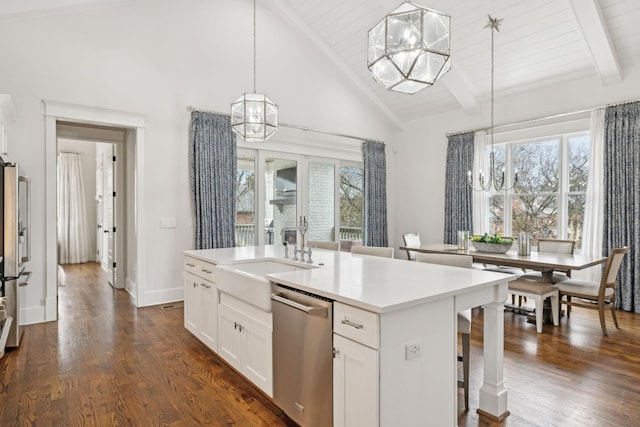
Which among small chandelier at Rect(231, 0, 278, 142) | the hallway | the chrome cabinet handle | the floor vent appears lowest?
the hallway

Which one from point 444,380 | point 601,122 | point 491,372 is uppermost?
point 601,122

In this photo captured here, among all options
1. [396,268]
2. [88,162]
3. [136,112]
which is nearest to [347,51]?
[136,112]

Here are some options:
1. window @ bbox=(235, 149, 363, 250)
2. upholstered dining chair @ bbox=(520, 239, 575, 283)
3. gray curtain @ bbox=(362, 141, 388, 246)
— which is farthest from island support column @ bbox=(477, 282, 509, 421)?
gray curtain @ bbox=(362, 141, 388, 246)

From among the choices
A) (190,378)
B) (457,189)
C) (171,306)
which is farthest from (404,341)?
(457,189)

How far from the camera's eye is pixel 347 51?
6.65m

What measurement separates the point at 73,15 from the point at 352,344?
510 centimetres

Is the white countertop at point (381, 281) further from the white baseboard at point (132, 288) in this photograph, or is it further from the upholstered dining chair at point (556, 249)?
the upholstered dining chair at point (556, 249)

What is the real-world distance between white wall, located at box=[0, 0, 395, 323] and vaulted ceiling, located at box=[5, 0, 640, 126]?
0.99 feet

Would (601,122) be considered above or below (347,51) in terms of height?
below

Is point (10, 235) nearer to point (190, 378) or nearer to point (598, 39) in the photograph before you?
point (190, 378)

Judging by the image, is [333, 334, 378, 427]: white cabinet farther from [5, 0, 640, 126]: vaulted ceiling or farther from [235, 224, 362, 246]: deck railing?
[5, 0, 640, 126]: vaulted ceiling

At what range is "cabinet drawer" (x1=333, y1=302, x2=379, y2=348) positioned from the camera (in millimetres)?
1656

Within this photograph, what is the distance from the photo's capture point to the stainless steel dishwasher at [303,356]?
191cm

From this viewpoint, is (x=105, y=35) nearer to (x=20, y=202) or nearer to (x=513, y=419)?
(x=20, y=202)
